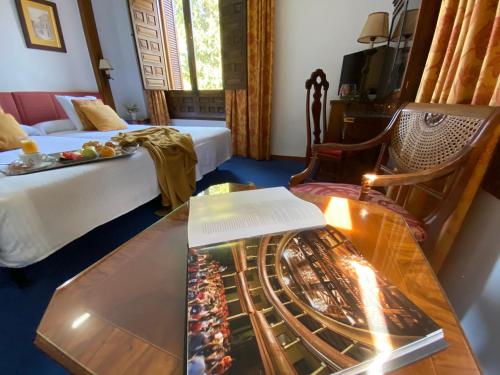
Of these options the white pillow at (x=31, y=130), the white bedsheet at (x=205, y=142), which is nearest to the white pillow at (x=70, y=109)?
the white bedsheet at (x=205, y=142)

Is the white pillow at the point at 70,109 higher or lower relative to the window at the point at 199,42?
lower

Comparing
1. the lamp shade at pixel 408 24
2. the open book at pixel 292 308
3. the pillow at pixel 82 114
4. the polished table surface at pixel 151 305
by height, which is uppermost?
the lamp shade at pixel 408 24

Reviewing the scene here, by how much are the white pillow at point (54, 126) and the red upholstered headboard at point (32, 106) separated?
143 millimetres

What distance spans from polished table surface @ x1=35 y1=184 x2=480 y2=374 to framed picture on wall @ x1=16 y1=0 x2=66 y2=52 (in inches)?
135

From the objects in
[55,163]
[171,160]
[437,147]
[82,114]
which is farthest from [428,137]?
[82,114]

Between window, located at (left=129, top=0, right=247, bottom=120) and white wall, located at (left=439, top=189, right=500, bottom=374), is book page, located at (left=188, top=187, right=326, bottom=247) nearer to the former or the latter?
white wall, located at (left=439, top=189, right=500, bottom=374)

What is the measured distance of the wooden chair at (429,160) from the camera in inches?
32.0

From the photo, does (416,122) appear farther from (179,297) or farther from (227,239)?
(179,297)

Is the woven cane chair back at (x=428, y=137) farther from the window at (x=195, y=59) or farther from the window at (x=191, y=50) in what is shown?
the window at (x=195, y=59)

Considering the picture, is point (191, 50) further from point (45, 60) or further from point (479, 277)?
point (479, 277)

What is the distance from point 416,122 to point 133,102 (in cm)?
426

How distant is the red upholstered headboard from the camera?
228 centimetres

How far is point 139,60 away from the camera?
138 inches

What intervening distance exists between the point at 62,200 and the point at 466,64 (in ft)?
6.69
